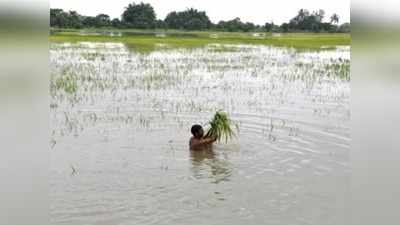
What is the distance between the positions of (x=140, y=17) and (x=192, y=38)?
135 inches

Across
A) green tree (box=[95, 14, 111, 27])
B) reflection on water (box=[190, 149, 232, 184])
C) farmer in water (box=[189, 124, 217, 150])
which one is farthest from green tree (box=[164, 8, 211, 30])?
reflection on water (box=[190, 149, 232, 184])

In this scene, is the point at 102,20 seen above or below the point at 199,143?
above

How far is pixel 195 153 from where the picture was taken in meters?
4.98

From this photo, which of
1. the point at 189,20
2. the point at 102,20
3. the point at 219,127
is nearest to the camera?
the point at 219,127

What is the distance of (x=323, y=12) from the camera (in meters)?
18.4

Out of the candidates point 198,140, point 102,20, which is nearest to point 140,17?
point 102,20

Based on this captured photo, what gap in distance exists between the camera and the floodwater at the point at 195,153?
11.4ft

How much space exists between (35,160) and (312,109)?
14.5 feet

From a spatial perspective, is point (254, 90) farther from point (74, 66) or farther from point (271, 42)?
point (271, 42)

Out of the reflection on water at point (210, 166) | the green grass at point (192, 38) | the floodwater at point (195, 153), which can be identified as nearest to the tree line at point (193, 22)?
the green grass at point (192, 38)

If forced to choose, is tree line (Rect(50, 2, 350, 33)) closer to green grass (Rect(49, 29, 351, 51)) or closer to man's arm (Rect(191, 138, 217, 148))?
green grass (Rect(49, 29, 351, 51))

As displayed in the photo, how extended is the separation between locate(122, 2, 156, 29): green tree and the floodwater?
10014mm

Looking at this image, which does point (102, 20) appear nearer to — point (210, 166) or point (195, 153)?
point (195, 153)

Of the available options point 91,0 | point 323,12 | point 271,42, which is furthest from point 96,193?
point 323,12
